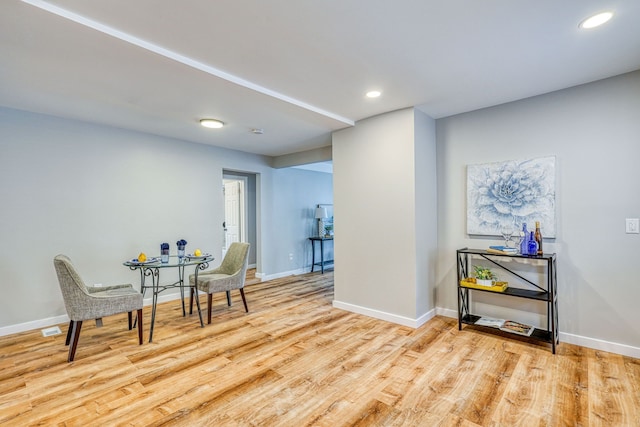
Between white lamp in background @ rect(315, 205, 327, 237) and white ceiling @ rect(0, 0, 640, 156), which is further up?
white ceiling @ rect(0, 0, 640, 156)

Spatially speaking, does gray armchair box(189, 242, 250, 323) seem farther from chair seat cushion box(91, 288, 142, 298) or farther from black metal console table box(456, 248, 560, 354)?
black metal console table box(456, 248, 560, 354)

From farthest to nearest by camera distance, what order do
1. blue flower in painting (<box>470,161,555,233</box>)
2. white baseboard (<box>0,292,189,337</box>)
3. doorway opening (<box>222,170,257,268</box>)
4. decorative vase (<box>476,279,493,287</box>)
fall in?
doorway opening (<box>222,170,257,268</box>), white baseboard (<box>0,292,189,337</box>), decorative vase (<box>476,279,493,287</box>), blue flower in painting (<box>470,161,555,233</box>)

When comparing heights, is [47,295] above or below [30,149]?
below

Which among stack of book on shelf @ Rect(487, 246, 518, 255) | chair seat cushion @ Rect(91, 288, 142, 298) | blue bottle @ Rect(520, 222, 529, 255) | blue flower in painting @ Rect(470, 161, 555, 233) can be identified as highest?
blue flower in painting @ Rect(470, 161, 555, 233)

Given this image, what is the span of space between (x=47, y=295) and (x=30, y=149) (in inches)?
63.1

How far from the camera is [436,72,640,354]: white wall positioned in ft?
8.39

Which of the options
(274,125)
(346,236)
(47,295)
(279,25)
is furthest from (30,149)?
(346,236)

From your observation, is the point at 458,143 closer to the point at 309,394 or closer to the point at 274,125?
the point at 274,125

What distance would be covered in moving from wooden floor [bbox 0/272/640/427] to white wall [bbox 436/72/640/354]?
33 centimetres

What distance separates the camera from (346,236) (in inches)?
154

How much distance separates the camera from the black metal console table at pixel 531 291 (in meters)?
2.67

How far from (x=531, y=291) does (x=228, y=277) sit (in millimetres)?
3182

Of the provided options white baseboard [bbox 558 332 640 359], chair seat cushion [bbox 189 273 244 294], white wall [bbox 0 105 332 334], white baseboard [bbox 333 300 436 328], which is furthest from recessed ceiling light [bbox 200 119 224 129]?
white baseboard [bbox 558 332 640 359]

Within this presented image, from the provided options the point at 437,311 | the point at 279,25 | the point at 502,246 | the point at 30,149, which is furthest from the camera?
the point at 437,311
